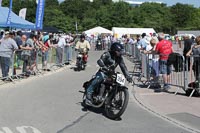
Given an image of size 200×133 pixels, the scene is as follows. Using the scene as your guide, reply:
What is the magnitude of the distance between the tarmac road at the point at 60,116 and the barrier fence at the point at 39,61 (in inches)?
89.0

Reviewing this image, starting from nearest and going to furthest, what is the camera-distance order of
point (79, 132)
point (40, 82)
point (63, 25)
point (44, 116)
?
point (79, 132) < point (44, 116) < point (40, 82) < point (63, 25)

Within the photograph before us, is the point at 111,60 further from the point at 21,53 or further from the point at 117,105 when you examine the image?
the point at 21,53

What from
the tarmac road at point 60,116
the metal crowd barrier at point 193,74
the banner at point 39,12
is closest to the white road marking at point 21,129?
the tarmac road at point 60,116

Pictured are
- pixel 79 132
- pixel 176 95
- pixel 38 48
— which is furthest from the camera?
pixel 38 48

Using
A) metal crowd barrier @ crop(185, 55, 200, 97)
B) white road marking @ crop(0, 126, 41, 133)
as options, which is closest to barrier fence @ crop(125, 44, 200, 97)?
metal crowd barrier @ crop(185, 55, 200, 97)

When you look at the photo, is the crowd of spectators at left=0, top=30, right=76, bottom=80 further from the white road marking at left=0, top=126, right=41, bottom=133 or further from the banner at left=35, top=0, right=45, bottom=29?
the banner at left=35, top=0, right=45, bottom=29

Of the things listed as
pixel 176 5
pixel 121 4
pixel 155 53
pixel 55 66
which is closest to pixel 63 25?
pixel 121 4

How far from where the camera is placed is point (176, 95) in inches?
499

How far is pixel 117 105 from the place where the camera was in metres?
9.17

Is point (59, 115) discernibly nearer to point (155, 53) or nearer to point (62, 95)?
point (62, 95)

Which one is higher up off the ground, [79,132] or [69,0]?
[69,0]

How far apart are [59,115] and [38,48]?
949 cm

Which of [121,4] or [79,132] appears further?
[121,4]

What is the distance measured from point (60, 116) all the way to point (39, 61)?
10.2 metres
